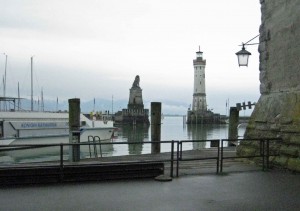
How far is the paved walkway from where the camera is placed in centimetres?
548

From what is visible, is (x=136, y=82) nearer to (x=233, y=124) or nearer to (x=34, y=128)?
(x=34, y=128)

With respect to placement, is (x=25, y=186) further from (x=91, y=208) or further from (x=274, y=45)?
(x=274, y=45)

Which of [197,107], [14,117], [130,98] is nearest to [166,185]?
[14,117]

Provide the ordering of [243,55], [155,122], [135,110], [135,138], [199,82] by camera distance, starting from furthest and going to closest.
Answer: [199,82] → [135,110] → [135,138] → [155,122] → [243,55]

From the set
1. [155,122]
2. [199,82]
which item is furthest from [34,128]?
[199,82]

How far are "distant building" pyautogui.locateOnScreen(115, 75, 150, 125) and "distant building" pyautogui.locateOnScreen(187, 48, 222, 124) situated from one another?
1385 centimetres

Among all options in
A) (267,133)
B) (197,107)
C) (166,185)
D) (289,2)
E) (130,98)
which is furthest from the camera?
(197,107)

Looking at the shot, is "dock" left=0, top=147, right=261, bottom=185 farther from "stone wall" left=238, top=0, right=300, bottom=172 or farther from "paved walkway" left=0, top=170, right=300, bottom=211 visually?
"stone wall" left=238, top=0, right=300, bottom=172

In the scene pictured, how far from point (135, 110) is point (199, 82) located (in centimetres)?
1701

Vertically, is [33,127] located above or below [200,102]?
below

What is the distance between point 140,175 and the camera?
773cm

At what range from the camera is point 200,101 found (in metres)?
87.8

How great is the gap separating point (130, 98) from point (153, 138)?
6954 cm

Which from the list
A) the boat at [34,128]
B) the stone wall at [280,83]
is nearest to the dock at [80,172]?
the stone wall at [280,83]
